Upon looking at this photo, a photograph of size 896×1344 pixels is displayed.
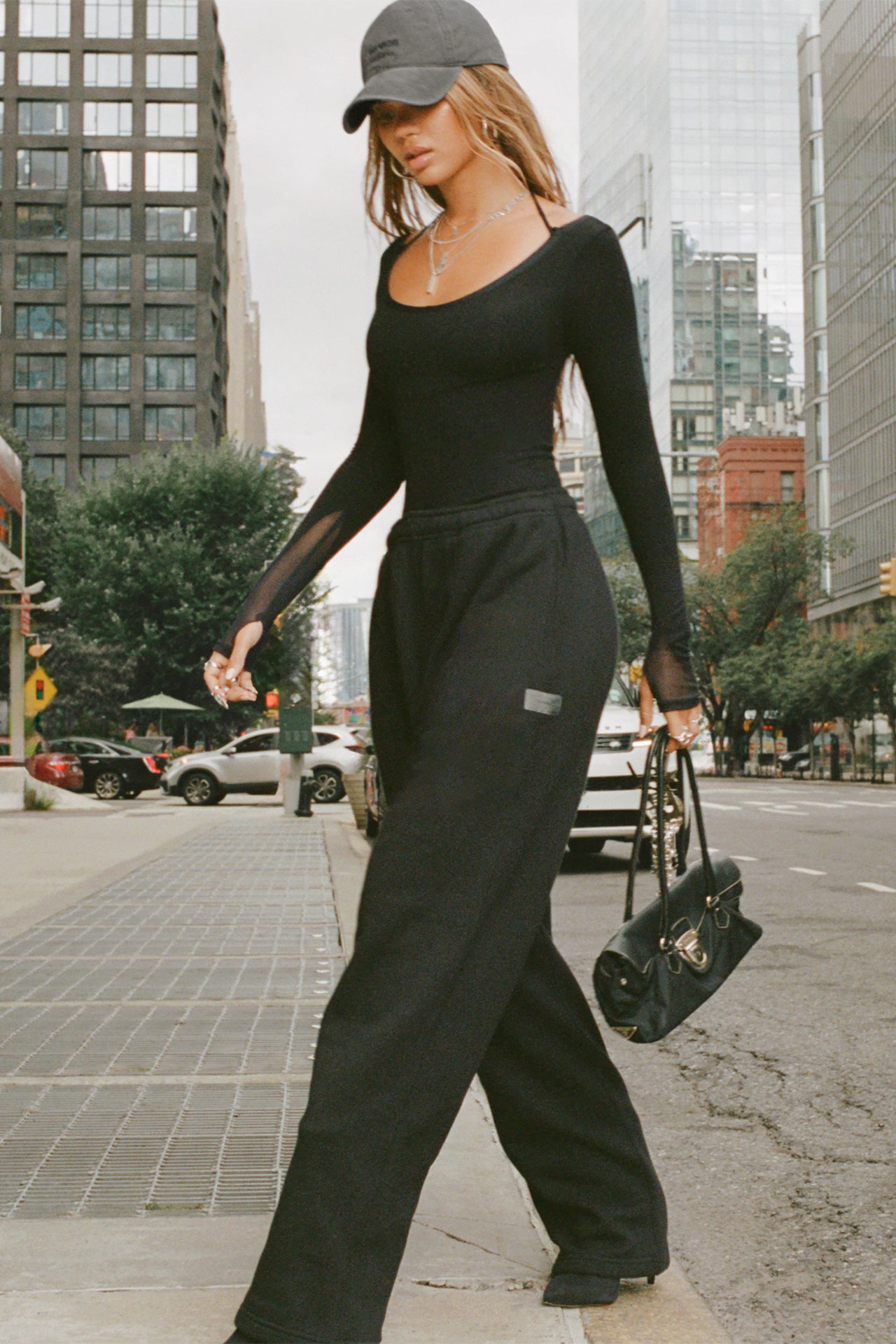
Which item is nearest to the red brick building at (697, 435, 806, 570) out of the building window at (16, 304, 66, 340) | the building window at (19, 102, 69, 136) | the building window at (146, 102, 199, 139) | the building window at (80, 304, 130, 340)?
the building window at (146, 102, 199, 139)

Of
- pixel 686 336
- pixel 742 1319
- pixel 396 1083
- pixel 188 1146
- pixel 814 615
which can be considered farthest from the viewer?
pixel 686 336

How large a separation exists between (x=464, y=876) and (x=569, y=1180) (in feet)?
2.05

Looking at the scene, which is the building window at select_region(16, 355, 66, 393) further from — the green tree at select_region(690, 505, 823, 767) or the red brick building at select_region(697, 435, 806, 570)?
the red brick building at select_region(697, 435, 806, 570)

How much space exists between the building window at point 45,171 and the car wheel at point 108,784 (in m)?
54.6

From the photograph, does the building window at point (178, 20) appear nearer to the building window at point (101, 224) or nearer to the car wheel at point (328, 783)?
the building window at point (101, 224)

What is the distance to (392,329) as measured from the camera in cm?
229

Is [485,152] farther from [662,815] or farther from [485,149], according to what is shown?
[662,815]

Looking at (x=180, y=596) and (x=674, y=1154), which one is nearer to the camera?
(x=674, y=1154)

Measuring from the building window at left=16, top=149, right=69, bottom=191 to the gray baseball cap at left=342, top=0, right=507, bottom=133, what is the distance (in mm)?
82762

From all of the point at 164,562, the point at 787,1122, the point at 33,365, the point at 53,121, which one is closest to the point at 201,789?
the point at 164,562

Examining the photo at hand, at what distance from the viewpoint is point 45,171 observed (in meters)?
79.6

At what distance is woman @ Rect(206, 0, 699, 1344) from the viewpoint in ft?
6.61

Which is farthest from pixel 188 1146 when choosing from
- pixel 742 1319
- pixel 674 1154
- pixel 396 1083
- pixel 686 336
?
pixel 686 336

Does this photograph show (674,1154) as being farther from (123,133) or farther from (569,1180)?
(123,133)
